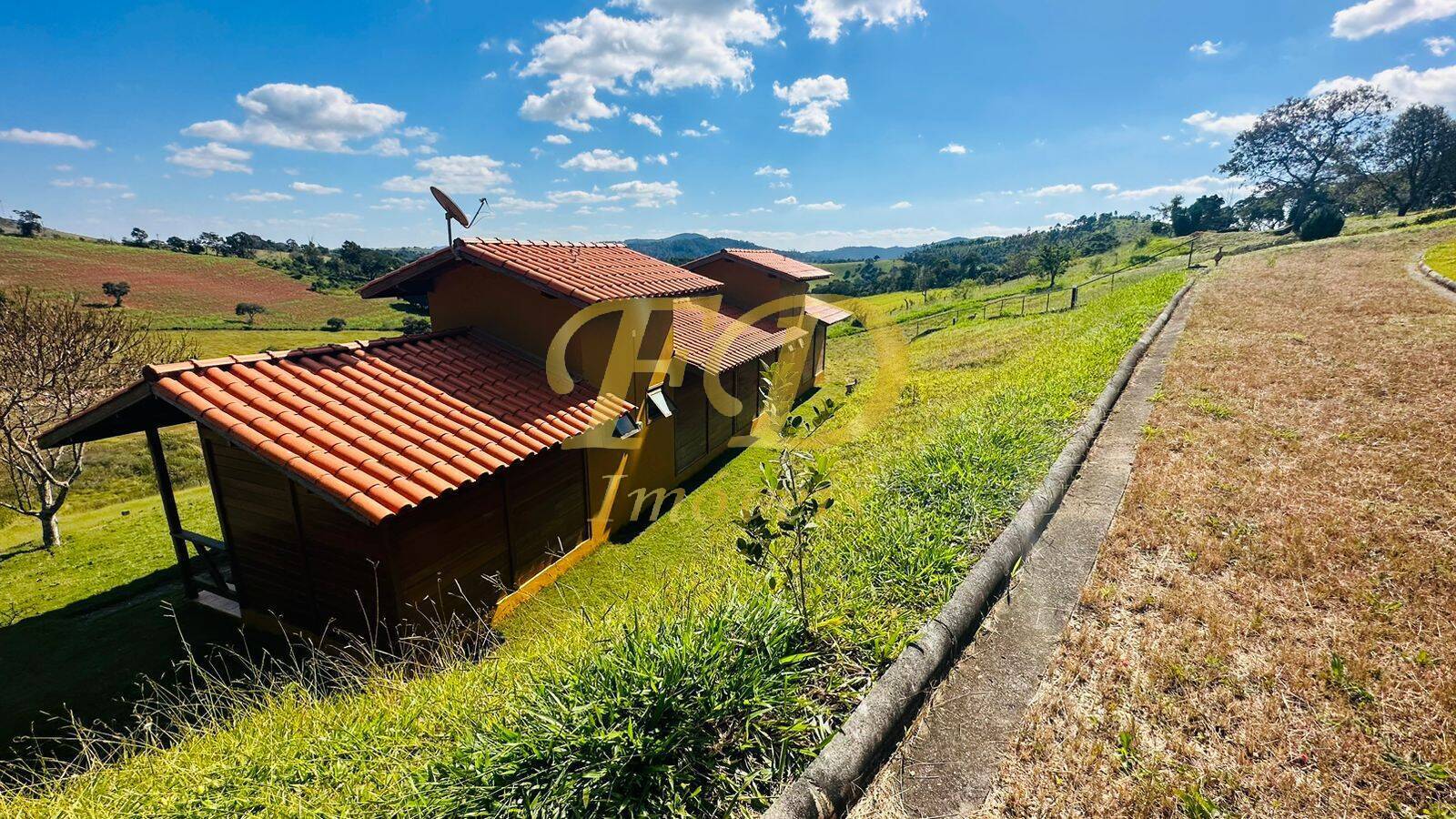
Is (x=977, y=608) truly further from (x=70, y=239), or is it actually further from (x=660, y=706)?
(x=70, y=239)

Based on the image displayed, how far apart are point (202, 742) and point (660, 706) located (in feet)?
10.9

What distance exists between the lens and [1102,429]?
313 inches

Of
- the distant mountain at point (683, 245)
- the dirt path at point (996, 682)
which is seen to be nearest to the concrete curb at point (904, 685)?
the dirt path at point (996, 682)

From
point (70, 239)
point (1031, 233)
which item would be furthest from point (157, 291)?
point (1031, 233)

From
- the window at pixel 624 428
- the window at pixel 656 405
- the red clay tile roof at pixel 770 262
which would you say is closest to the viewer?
the window at pixel 624 428

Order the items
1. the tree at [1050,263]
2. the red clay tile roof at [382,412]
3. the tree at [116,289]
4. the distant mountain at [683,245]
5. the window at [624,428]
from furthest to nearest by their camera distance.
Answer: the distant mountain at [683,245] → the tree at [116,289] → the tree at [1050,263] → the window at [624,428] → the red clay tile roof at [382,412]

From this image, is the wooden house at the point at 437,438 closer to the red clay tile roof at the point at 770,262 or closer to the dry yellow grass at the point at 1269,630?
the dry yellow grass at the point at 1269,630

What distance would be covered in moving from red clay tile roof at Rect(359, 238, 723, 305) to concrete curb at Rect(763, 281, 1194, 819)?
21.8 ft

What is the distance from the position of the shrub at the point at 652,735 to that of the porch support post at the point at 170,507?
7472 mm

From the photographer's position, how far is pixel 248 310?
5028cm

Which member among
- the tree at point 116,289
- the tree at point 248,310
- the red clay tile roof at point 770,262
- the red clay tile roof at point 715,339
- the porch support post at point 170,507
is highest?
the tree at point 116,289

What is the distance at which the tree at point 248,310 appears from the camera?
49.8 metres

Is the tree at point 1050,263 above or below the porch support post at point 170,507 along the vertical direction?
above

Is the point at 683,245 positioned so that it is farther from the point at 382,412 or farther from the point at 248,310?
the point at 382,412
